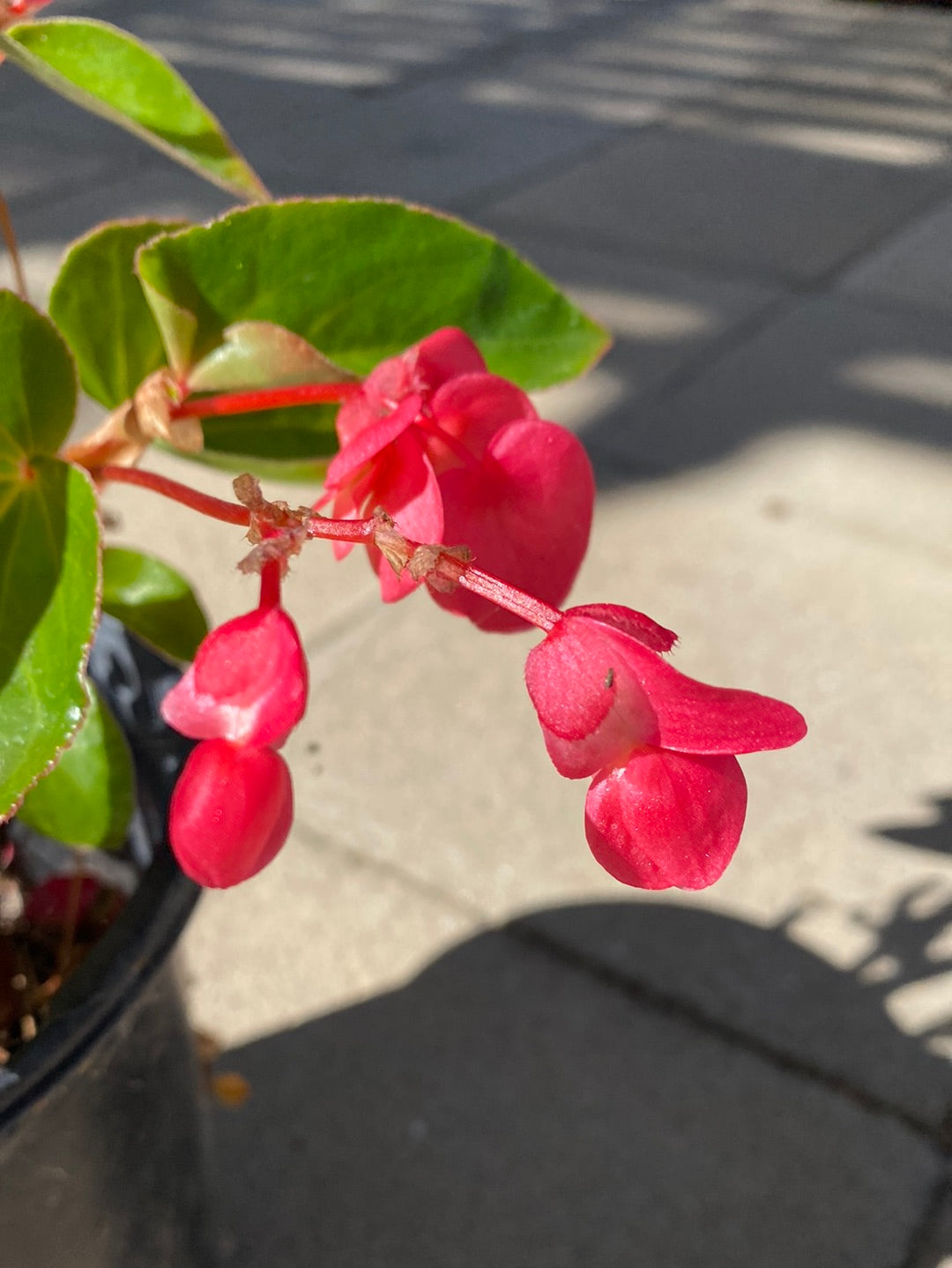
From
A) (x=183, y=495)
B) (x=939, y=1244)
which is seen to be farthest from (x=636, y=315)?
(x=183, y=495)

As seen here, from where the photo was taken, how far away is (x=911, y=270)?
79.4 inches

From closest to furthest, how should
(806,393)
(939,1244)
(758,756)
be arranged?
(939,1244), (758,756), (806,393)

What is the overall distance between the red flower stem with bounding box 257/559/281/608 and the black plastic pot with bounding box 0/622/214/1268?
0.88 ft

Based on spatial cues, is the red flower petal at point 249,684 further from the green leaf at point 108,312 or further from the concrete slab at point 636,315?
the concrete slab at point 636,315

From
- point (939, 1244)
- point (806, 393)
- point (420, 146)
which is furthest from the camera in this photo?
point (420, 146)

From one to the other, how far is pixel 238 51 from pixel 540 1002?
2962 mm

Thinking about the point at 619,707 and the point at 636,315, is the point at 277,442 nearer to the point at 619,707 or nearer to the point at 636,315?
the point at 619,707

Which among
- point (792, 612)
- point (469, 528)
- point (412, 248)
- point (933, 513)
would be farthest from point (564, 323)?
point (933, 513)

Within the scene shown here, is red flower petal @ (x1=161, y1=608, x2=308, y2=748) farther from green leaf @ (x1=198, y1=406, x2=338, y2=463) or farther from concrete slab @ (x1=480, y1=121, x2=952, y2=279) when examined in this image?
concrete slab @ (x1=480, y1=121, x2=952, y2=279)

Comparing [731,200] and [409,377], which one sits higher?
[409,377]

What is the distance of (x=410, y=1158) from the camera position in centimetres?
85

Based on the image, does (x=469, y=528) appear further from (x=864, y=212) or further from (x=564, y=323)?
(x=864, y=212)

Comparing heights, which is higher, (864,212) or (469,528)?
(469,528)

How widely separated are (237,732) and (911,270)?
194 centimetres
